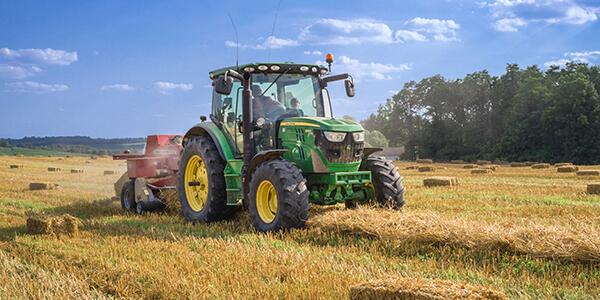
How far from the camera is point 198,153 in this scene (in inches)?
379

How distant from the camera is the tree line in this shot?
50.9 m

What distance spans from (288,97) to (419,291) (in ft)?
18.2

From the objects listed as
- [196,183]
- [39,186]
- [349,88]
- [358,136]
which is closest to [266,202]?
[358,136]

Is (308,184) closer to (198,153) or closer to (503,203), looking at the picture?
(198,153)

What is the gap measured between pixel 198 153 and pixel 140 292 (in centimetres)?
453

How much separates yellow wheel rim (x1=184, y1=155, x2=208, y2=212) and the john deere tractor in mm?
17

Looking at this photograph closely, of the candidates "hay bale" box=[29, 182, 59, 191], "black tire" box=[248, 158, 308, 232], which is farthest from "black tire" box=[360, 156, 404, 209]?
"hay bale" box=[29, 182, 59, 191]

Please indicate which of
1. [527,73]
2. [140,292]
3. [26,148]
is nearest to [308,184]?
[140,292]

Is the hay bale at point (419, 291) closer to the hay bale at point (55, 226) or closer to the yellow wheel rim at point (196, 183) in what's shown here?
the hay bale at point (55, 226)

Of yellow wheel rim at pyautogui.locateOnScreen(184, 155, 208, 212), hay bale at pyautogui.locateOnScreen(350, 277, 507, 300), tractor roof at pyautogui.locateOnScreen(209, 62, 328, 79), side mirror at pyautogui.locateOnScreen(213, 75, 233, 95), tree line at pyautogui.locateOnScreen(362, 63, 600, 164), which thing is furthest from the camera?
tree line at pyautogui.locateOnScreen(362, 63, 600, 164)

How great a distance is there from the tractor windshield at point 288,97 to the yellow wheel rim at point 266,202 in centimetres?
110

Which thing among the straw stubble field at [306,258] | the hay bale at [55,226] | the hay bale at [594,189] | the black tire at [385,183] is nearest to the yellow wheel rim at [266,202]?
the straw stubble field at [306,258]

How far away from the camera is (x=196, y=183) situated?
9789mm

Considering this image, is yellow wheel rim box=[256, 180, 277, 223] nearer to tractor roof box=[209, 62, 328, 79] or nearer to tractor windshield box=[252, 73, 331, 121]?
tractor windshield box=[252, 73, 331, 121]
